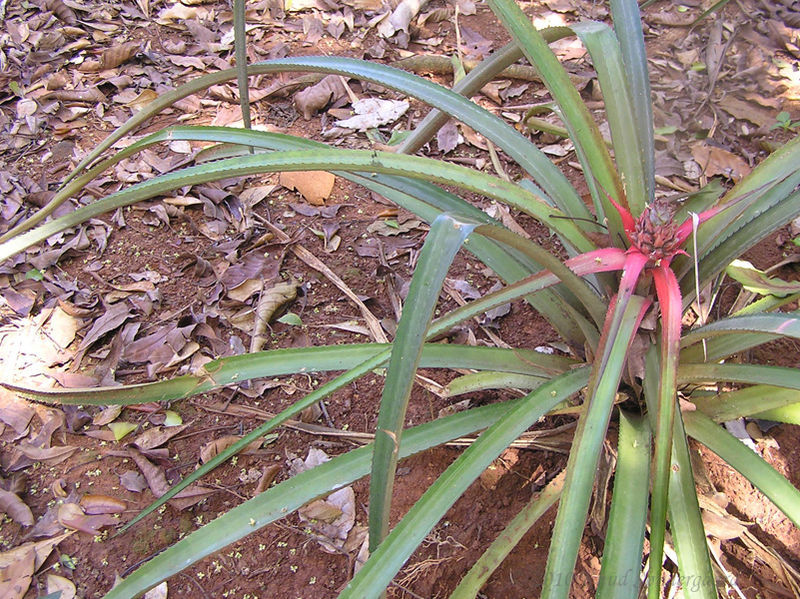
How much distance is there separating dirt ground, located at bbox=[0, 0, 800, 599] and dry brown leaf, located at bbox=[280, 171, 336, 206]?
0.02m

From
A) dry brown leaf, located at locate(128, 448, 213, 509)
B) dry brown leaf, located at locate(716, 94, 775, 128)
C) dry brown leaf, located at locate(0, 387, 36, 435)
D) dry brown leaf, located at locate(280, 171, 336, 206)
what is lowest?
dry brown leaf, located at locate(0, 387, 36, 435)

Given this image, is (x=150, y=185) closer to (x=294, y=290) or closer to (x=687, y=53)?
(x=294, y=290)

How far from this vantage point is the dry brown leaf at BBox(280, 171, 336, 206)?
2135 mm

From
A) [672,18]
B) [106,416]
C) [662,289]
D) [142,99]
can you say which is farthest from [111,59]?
[662,289]

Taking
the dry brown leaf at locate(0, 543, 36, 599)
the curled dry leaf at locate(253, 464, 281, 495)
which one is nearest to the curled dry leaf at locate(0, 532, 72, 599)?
the dry brown leaf at locate(0, 543, 36, 599)

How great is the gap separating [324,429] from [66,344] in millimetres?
803

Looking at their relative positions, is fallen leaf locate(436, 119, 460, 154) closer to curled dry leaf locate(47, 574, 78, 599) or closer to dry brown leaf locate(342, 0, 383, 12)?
dry brown leaf locate(342, 0, 383, 12)

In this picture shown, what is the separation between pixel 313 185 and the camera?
2.14 metres

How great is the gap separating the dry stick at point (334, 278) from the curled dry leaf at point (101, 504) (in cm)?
72

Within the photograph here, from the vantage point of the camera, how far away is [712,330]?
106 centimetres

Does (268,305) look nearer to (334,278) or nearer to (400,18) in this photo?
(334,278)

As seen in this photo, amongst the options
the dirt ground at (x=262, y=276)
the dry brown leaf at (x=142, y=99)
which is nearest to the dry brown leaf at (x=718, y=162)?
the dirt ground at (x=262, y=276)

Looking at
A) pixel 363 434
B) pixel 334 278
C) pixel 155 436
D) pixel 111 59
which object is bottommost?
pixel 155 436

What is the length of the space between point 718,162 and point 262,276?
1495mm
